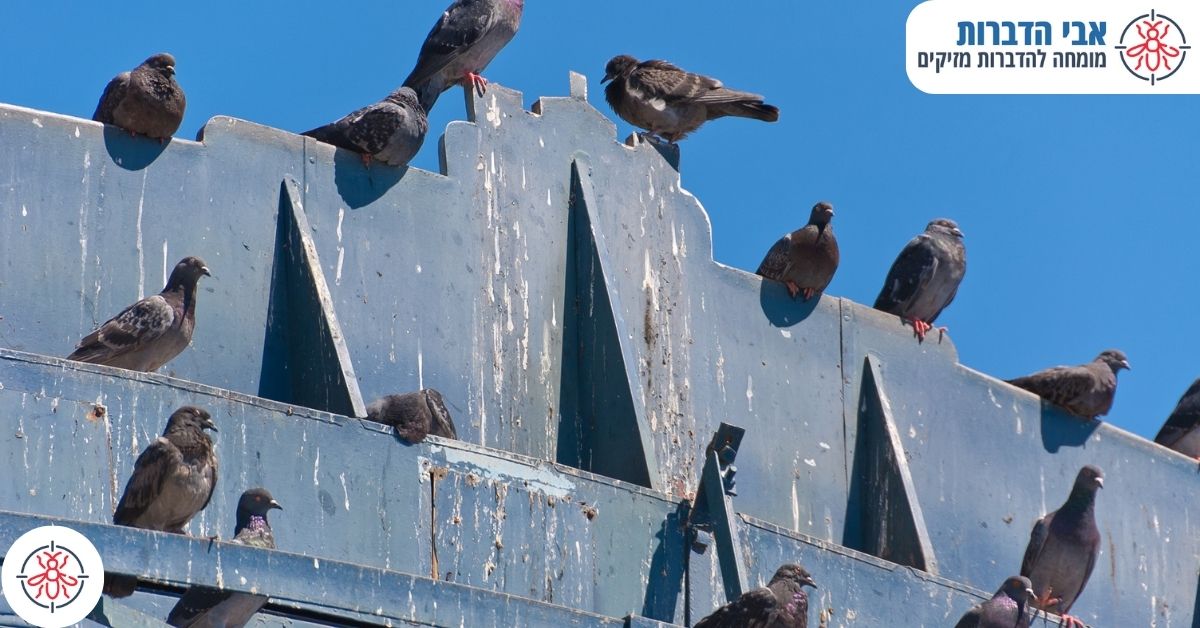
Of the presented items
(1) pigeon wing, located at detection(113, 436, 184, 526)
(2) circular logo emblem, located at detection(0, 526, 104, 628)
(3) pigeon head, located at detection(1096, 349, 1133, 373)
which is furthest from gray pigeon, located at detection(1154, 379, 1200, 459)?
(2) circular logo emblem, located at detection(0, 526, 104, 628)

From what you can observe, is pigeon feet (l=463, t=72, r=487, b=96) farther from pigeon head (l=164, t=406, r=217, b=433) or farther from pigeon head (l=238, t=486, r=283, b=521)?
pigeon head (l=238, t=486, r=283, b=521)

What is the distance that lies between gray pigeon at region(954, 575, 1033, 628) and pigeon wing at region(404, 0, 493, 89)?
5.68 meters

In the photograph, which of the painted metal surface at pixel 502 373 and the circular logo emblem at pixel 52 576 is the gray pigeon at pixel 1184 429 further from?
the circular logo emblem at pixel 52 576

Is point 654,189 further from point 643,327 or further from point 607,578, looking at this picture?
point 607,578

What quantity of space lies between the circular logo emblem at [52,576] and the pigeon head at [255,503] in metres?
1.67

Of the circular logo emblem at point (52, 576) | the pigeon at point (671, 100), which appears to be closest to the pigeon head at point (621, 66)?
the pigeon at point (671, 100)

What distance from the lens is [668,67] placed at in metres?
19.3

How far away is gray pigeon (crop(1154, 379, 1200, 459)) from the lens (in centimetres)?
2186

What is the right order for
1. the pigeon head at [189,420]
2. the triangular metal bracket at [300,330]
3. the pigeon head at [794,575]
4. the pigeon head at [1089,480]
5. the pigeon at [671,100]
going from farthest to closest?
the pigeon at [671,100] < the pigeon head at [1089,480] < the triangular metal bracket at [300,330] < the pigeon head at [794,575] < the pigeon head at [189,420]

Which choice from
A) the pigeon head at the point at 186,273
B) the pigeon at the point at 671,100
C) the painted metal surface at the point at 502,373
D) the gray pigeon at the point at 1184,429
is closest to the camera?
the painted metal surface at the point at 502,373

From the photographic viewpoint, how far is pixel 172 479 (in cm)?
1309

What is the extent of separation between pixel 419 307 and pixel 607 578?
238 centimetres

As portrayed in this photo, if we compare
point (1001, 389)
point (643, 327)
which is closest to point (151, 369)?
point (643, 327)

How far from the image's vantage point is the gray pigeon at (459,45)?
18312 millimetres
